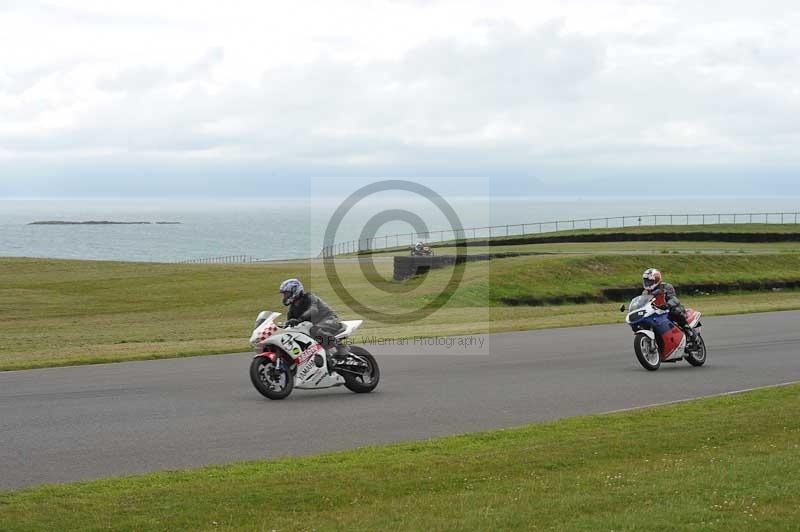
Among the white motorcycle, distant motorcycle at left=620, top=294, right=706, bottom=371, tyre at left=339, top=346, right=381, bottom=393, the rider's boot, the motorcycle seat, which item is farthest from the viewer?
the rider's boot

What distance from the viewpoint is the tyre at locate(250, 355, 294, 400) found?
51.3ft

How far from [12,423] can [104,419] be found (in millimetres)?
1104

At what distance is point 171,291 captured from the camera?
44250 mm

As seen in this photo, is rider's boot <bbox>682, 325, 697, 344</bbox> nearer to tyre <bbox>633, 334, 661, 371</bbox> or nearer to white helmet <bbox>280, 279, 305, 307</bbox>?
tyre <bbox>633, 334, 661, 371</bbox>

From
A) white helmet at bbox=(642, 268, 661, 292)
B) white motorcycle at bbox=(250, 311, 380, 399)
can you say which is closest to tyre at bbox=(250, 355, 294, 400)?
white motorcycle at bbox=(250, 311, 380, 399)

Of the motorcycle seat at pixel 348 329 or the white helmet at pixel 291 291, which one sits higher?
the white helmet at pixel 291 291

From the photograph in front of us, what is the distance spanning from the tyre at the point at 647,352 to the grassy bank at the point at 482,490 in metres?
7.03

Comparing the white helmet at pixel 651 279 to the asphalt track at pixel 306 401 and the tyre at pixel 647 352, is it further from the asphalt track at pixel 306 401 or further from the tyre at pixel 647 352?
the asphalt track at pixel 306 401

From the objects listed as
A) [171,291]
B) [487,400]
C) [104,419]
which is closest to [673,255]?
[171,291]

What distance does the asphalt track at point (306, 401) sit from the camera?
1171 cm

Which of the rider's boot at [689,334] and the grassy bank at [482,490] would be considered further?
the rider's boot at [689,334]

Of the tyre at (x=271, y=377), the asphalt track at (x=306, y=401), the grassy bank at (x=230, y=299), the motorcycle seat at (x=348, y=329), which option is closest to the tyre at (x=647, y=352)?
the asphalt track at (x=306, y=401)

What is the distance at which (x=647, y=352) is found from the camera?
19391 mm

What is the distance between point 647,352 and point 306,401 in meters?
6.86
